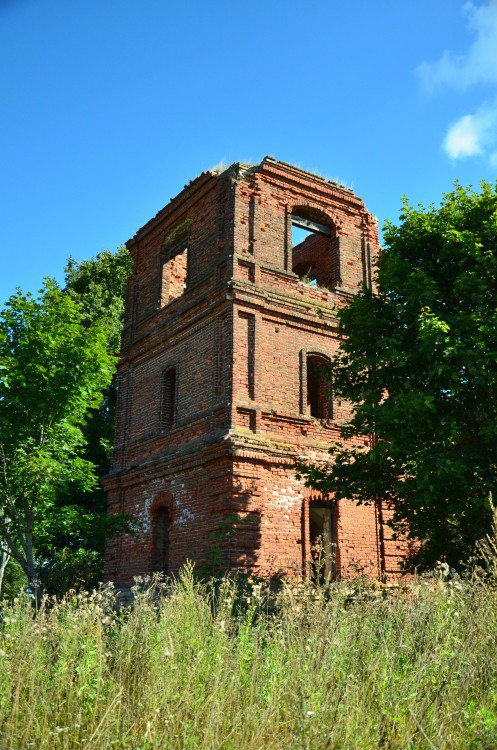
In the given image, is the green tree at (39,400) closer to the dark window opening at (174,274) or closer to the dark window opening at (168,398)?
the dark window opening at (168,398)

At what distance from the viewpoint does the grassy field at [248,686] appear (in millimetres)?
3248

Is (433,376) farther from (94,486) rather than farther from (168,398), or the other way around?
(94,486)

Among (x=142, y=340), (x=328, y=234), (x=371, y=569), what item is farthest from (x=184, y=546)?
(x=328, y=234)

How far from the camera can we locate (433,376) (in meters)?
9.78

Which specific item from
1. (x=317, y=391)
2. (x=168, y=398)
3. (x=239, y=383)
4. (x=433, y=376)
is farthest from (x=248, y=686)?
(x=168, y=398)

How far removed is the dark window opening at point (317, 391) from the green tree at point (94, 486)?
4.91 metres

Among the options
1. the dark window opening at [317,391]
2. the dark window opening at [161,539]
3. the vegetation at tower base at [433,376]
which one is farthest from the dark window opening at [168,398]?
the vegetation at tower base at [433,376]

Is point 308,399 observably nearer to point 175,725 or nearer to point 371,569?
point 371,569

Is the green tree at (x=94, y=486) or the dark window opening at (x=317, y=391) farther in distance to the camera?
the dark window opening at (x=317, y=391)

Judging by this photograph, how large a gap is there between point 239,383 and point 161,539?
172 inches

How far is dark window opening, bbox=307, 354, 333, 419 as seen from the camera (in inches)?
595

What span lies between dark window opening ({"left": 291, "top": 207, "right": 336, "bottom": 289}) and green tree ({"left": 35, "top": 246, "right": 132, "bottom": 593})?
5.85 m

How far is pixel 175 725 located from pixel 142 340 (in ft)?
47.7

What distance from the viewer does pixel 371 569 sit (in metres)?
13.8
